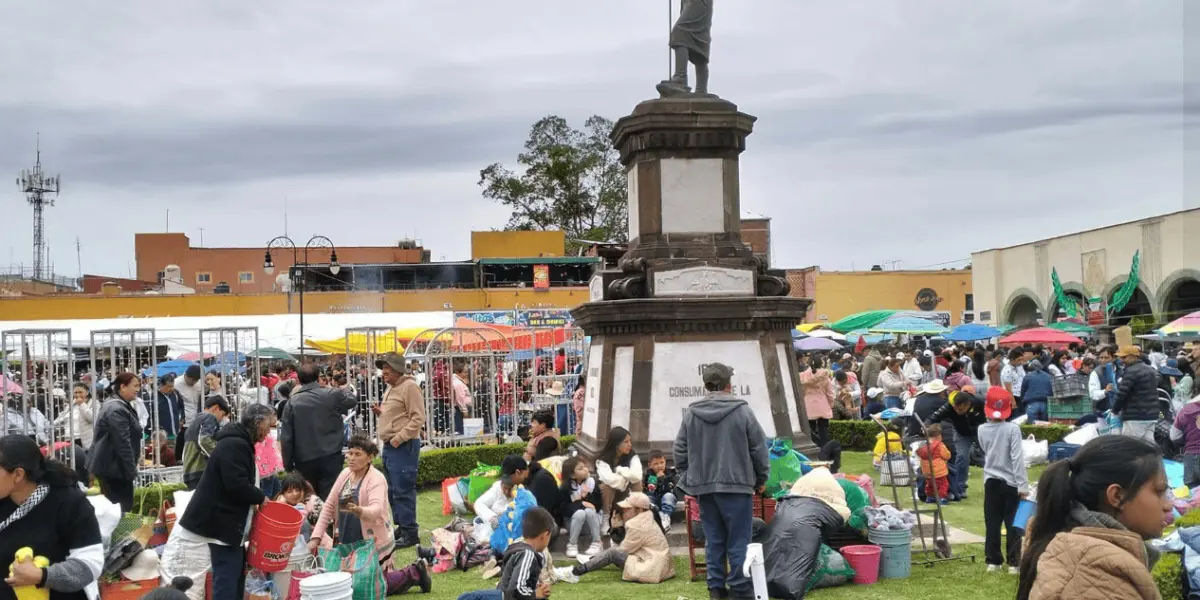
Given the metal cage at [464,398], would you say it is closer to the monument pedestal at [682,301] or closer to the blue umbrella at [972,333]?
the monument pedestal at [682,301]

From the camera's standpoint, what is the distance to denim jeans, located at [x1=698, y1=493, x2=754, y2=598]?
757cm

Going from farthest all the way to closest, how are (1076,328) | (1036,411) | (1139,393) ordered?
1. (1076,328)
2. (1036,411)
3. (1139,393)

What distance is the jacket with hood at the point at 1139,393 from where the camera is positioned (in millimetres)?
12992

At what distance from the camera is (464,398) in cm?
1791

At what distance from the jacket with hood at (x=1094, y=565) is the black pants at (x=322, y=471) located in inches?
329

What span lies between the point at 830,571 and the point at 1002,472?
5.17 ft

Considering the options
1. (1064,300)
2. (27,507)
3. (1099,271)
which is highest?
(1099,271)

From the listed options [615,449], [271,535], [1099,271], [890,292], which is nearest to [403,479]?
[615,449]

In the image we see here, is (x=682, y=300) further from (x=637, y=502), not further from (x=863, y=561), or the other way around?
(x=863, y=561)

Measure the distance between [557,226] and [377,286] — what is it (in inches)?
335

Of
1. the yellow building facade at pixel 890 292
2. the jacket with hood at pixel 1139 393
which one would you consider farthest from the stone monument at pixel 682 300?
the yellow building facade at pixel 890 292

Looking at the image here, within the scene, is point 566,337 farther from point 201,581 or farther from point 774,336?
point 201,581

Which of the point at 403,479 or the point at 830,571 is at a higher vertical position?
the point at 403,479

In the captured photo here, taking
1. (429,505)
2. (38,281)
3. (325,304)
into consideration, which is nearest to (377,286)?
(325,304)
